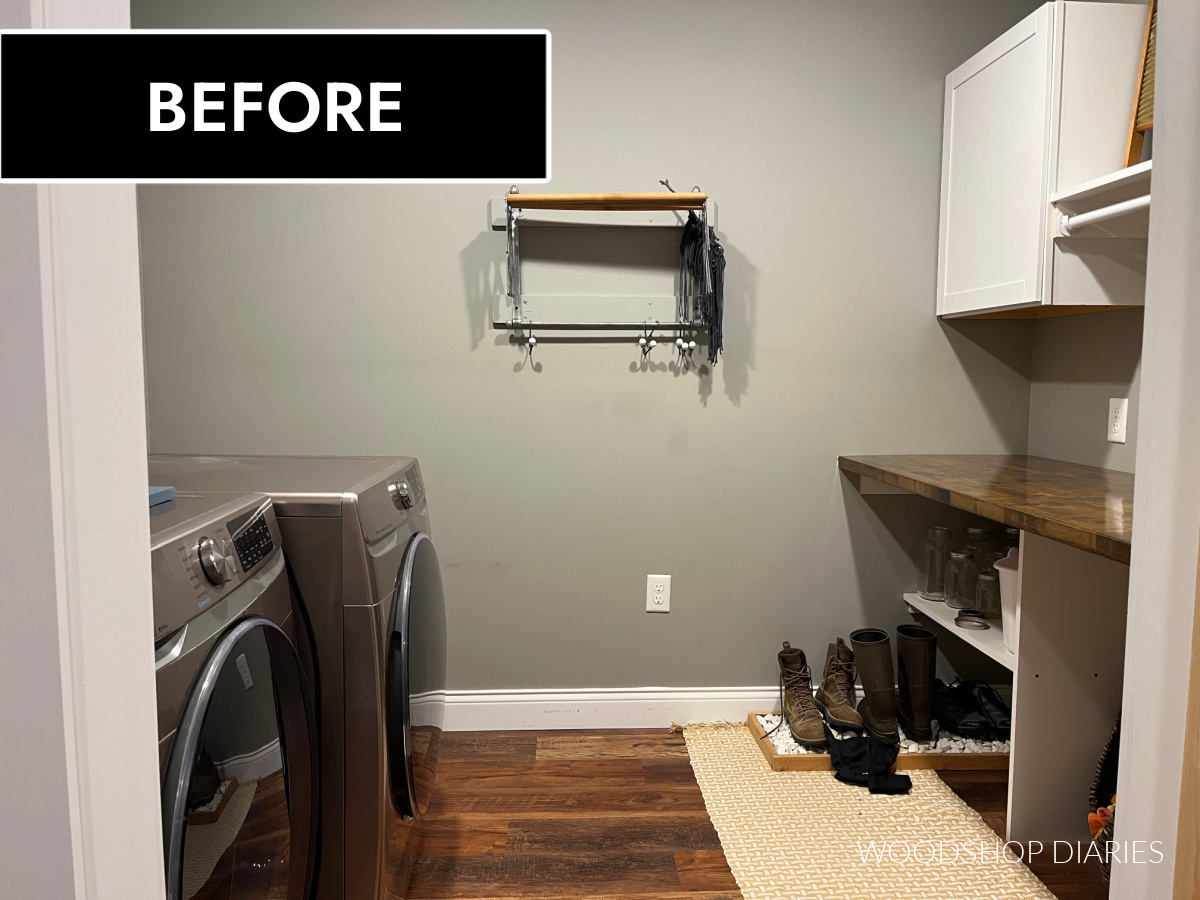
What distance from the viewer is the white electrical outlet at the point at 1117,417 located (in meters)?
2.03

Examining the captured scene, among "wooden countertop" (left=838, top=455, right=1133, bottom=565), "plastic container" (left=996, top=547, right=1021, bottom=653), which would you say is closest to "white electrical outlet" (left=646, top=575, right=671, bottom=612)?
"wooden countertop" (left=838, top=455, right=1133, bottom=565)

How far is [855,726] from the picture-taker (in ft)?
7.08

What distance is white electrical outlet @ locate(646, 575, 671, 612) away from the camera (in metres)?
2.40

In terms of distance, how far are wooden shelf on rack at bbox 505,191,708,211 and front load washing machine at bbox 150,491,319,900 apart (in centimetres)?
133

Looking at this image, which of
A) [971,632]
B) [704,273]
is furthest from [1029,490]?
[704,273]

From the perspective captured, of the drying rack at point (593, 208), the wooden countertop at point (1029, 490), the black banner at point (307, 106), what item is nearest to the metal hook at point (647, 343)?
the drying rack at point (593, 208)

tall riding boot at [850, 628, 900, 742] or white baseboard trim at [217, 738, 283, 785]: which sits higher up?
white baseboard trim at [217, 738, 283, 785]

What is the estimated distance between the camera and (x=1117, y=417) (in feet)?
6.73

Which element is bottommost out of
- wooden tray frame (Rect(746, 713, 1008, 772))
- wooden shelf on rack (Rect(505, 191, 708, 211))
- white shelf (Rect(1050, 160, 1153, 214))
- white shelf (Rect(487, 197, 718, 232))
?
wooden tray frame (Rect(746, 713, 1008, 772))

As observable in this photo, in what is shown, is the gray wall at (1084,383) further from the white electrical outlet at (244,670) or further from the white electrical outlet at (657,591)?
the white electrical outlet at (244,670)

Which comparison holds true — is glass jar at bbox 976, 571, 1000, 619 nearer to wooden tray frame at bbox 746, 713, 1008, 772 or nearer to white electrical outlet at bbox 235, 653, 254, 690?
wooden tray frame at bbox 746, 713, 1008, 772

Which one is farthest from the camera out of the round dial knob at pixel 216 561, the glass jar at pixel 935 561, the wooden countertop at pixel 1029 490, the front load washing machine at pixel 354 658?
the glass jar at pixel 935 561

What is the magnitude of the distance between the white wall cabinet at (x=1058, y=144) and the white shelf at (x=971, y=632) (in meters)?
0.83

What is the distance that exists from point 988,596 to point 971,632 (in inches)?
7.7
